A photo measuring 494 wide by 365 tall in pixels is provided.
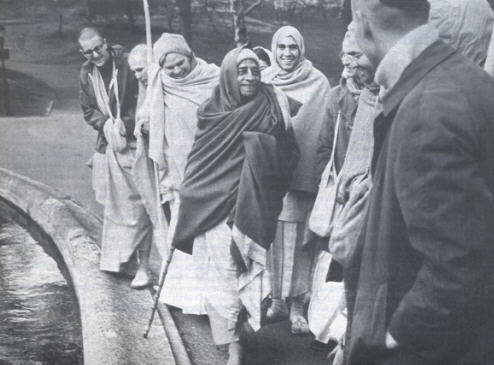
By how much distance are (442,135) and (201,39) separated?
188 inches

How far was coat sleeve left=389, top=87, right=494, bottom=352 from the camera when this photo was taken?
1465 millimetres

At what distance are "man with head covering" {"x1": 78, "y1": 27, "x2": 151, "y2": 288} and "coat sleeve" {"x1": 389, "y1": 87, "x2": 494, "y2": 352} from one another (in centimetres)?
363

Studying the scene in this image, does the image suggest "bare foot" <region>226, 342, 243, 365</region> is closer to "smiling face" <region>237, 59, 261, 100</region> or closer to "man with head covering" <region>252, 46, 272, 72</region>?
"smiling face" <region>237, 59, 261, 100</region>

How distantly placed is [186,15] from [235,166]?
2.53 meters

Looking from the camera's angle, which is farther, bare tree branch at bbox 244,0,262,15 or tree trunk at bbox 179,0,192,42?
tree trunk at bbox 179,0,192,42

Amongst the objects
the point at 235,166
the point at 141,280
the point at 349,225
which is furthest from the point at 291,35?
the point at 349,225

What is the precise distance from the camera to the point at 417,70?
162 centimetres

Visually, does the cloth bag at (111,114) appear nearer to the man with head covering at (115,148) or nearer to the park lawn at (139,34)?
the man with head covering at (115,148)

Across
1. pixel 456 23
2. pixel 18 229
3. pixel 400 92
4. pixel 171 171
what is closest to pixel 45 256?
pixel 18 229

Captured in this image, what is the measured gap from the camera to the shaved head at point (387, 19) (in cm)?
165

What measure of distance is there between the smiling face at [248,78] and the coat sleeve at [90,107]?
1502mm

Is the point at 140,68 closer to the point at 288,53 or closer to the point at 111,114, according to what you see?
the point at 111,114

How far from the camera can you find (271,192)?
3.83 metres

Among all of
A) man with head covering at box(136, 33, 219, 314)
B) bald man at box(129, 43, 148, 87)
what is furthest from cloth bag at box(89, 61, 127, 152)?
man with head covering at box(136, 33, 219, 314)
